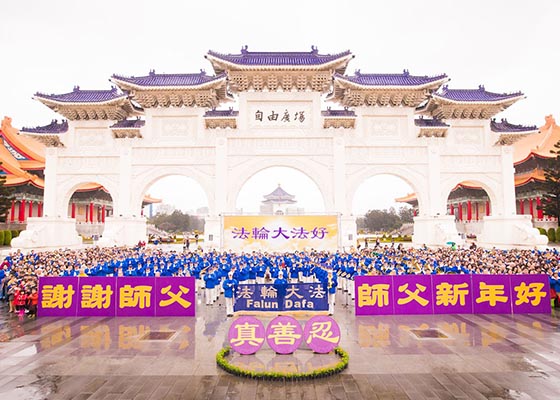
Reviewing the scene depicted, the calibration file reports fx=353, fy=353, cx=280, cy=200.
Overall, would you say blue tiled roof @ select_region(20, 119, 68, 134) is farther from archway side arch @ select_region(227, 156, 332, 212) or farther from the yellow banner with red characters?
the yellow banner with red characters

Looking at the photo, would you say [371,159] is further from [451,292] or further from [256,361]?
[256,361]

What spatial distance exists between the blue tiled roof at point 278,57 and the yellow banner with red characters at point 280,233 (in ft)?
33.3

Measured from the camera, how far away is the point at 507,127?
81.8 ft

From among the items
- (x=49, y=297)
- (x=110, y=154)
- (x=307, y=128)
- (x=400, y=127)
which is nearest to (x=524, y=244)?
(x=400, y=127)

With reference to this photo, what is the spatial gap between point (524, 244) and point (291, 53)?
19929mm

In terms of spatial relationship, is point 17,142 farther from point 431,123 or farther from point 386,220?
point 386,220

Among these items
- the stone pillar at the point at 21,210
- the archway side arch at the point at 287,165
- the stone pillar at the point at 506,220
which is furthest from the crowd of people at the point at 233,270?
the stone pillar at the point at 21,210

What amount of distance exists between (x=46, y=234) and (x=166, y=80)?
13.1 meters

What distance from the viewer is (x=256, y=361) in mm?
5777

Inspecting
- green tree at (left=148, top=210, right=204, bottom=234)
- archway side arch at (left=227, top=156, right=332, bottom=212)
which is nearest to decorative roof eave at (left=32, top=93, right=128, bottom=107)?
archway side arch at (left=227, top=156, right=332, bottom=212)

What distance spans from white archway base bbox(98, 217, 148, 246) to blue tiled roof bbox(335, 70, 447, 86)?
1676 centimetres

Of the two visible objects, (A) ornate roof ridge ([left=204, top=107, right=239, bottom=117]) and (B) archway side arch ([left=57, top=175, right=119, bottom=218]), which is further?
(B) archway side arch ([left=57, top=175, right=119, bottom=218])

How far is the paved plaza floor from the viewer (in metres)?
4.79

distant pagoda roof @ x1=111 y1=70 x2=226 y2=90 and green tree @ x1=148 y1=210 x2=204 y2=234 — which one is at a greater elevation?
distant pagoda roof @ x1=111 y1=70 x2=226 y2=90
